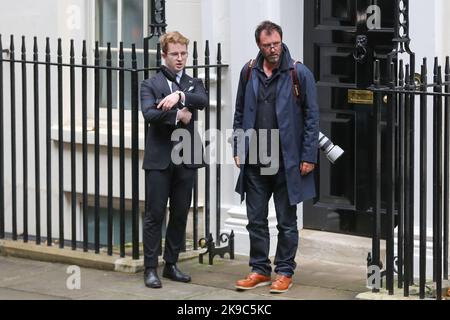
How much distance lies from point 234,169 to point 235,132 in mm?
1266

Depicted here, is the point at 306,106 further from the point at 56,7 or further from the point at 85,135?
the point at 56,7

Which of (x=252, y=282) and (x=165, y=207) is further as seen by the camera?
(x=165, y=207)

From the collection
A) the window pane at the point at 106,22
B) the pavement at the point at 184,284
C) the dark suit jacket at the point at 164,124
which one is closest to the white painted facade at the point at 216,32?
the window pane at the point at 106,22

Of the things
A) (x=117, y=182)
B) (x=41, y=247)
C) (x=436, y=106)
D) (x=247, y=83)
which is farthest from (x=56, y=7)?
(x=436, y=106)

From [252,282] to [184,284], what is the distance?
549 millimetres

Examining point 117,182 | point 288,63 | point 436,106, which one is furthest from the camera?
point 117,182

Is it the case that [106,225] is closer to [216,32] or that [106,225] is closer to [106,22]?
[106,22]

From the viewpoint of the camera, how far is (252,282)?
27.7 ft

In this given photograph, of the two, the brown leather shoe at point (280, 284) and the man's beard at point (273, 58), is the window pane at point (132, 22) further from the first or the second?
the brown leather shoe at point (280, 284)

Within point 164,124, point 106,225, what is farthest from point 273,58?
point 106,225

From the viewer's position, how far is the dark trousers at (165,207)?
856 centimetres

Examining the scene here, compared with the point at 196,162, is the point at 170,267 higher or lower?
lower
